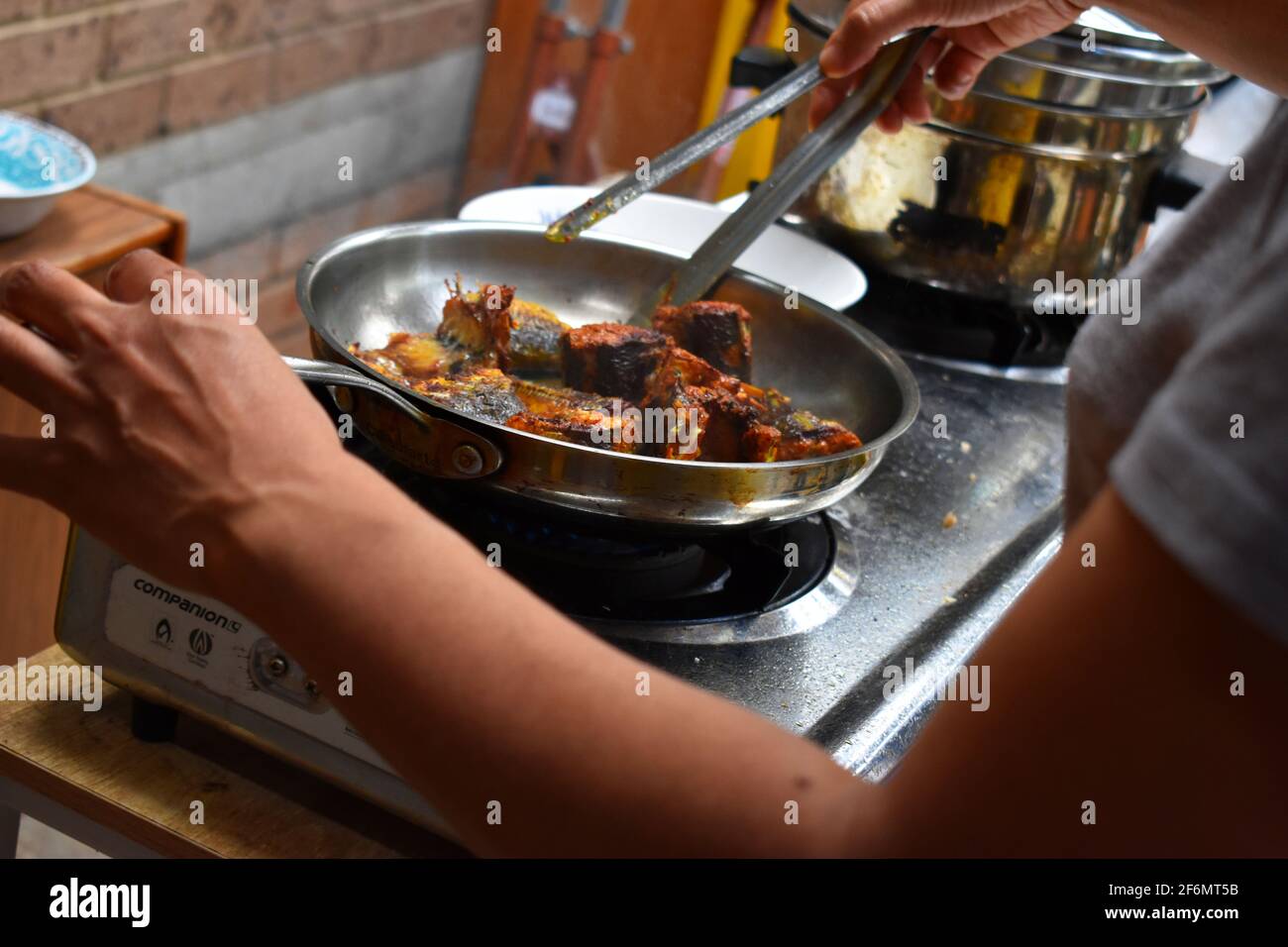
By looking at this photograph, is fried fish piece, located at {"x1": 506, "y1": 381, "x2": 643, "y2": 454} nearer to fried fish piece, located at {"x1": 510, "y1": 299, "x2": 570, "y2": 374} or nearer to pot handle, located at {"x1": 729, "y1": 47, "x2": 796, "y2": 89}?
fried fish piece, located at {"x1": 510, "y1": 299, "x2": 570, "y2": 374}

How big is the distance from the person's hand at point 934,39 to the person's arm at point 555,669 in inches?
28.6

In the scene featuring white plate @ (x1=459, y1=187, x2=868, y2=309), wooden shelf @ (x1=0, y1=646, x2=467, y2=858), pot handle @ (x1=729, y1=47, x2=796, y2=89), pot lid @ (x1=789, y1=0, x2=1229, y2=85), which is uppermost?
pot handle @ (x1=729, y1=47, x2=796, y2=89)

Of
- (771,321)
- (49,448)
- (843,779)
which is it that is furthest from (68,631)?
(771,321)

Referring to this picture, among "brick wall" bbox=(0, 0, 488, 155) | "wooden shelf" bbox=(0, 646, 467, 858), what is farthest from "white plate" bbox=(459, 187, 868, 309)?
"brick wall" bbox=(0, 0, 488, 155)

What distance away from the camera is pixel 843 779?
0.57 metres

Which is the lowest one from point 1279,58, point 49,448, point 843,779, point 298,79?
point 843,779

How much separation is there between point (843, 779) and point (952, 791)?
0.21ft

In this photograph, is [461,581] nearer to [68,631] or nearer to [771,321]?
[68,631]

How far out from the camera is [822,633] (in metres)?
0.95

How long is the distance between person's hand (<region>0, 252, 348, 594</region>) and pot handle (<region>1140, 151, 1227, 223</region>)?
115cm

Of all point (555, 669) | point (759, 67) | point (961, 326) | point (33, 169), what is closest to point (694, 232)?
point (759, 67)

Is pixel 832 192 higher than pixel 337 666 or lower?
higher

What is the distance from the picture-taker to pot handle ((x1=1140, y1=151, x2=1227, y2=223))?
1.46 m

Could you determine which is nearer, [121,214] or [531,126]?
[121,214]
